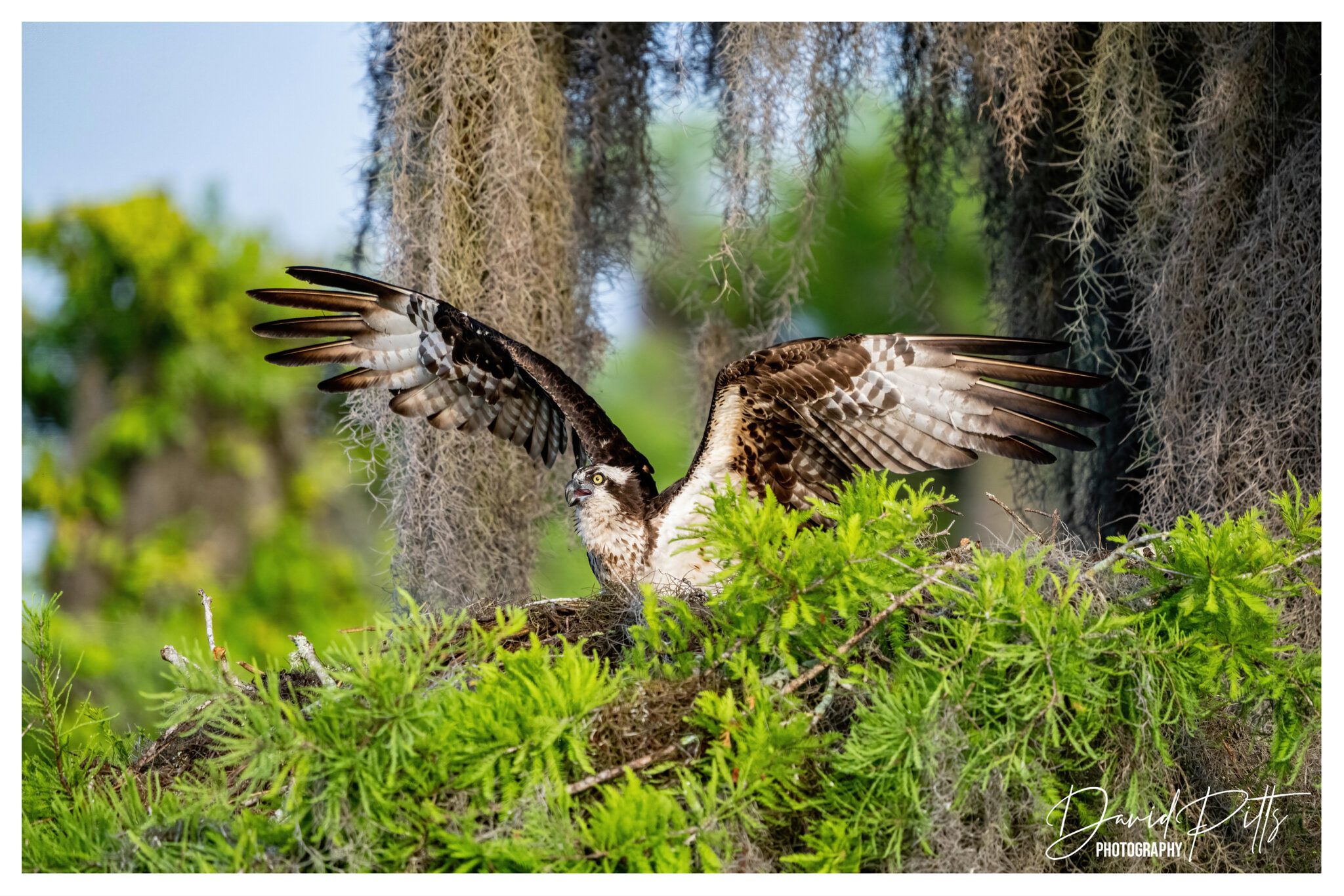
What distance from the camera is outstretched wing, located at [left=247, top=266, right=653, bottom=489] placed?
7.97 feet

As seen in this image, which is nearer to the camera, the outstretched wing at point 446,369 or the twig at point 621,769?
the twig at point 621,769

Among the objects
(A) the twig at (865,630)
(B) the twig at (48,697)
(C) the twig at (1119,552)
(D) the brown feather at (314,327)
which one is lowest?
(B) the twig at (48,697)

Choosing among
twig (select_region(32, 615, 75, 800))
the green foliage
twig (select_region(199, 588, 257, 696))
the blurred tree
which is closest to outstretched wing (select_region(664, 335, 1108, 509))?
the green foliage

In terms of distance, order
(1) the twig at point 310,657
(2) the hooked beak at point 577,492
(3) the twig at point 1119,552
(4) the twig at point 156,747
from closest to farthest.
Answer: (3) the twig at point 1119,552
(1) the twig at point 310,657
(4) the twig at point 156,747
(2) the hooked beak at point 577,492

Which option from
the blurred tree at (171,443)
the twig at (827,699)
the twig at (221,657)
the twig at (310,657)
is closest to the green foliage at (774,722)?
the twig at (827,699)

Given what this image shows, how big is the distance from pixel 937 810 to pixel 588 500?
1.28 meters

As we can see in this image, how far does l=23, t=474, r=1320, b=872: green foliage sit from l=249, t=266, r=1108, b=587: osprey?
61 cm

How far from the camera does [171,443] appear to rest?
4570 millimetres

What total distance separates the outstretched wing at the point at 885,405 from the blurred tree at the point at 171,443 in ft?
8.25

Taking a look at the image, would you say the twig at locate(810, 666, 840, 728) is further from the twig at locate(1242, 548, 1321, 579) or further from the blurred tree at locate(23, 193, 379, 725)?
the blurred tree at locate(23, 193, 379, 725)

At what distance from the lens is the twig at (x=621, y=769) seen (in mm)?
1374

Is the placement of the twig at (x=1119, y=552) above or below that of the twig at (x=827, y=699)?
above

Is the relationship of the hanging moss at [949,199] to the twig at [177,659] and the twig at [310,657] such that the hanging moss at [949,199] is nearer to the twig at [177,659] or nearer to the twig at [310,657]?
the twig at [310,657]

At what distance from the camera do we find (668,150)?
328 cm
